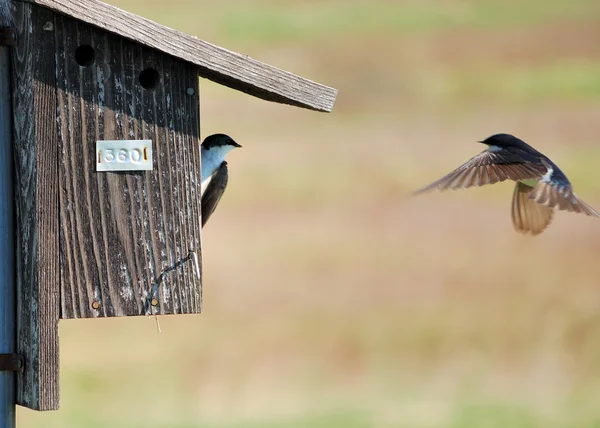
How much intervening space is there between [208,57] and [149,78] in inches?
7.0

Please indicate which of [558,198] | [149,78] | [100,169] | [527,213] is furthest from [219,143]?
[527,213]

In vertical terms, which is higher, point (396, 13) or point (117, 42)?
point (396, 13)

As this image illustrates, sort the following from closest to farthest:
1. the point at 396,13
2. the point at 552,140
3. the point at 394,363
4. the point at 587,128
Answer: the point at 394,363, the point at 552,140, the point at 587,128, the point at 396,13

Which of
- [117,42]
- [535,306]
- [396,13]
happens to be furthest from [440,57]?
[117,42]

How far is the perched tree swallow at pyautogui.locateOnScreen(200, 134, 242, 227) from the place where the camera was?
14.0 feet

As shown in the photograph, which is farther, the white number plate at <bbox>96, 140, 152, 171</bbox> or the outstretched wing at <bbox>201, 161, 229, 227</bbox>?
the outstretched wing at <bbox>201, 161, 229, 227</bbox>

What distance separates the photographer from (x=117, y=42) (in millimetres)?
3631

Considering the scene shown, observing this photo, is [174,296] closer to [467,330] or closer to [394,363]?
[394,363]

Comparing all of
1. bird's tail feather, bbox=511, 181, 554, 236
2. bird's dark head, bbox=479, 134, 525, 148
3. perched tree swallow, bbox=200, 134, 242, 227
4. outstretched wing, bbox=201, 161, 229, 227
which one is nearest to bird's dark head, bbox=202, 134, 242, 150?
perched tree swallow, bbox=200, 134, 242, 227

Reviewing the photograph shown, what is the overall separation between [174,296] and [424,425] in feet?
19.8

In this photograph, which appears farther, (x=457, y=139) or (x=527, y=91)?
(x=527, y=91)

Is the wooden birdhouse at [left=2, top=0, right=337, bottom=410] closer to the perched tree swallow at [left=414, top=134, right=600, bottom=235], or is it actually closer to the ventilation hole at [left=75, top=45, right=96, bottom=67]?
the ventilation hole at [left=75, top=45, right=96, bottom=67]

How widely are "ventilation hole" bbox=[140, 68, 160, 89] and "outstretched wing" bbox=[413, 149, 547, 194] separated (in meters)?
1.05

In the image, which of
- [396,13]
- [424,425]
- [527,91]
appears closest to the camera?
[424,425]
